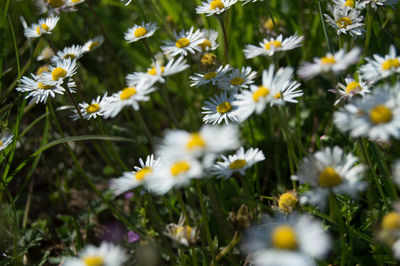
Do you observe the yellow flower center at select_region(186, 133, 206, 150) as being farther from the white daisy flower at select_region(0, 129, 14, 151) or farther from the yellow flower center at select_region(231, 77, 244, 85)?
the white daisy flower at select_region(0, 129, 14, 151)

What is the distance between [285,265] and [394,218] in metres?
0.29

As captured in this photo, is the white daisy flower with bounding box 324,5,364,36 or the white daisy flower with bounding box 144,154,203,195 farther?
the white daisy flower with bounding box 324,5,364,36

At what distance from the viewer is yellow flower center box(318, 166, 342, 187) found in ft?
3.53

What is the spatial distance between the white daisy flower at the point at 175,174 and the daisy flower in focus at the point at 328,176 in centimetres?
29

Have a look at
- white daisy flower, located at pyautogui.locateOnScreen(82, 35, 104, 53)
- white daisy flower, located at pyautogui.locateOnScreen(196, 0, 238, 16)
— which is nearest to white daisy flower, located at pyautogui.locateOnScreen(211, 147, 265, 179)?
white daisy flower, located at pyautogui.locateOnScreen(196, 0, 238, 16)

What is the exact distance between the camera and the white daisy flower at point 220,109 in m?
1.66

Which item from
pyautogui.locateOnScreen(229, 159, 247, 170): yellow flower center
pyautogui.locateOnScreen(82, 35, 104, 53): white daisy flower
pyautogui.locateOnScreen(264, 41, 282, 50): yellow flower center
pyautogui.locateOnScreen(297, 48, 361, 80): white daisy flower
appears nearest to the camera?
pyautogui.locateOnScreen(297, 48, 361, 80): white daisy flower

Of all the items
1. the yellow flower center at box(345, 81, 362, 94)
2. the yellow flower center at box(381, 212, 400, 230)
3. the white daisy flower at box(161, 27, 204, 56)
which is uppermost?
the white daisy flower at box(161, 27, 204, 56)

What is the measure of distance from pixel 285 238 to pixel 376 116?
0.37 meters

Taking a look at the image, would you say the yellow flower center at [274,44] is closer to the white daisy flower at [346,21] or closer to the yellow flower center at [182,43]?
the white daisy flower at [346,21]

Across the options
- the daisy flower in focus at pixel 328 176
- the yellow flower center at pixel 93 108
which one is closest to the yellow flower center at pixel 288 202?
the daisy flower in focus at pixel 328 176

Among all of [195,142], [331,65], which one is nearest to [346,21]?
[331,65]

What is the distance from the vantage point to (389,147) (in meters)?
1.57

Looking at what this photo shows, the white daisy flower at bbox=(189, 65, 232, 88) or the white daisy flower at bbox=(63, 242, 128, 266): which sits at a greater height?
the white daisy flower at bbox=(189, 65, 232, 88)
